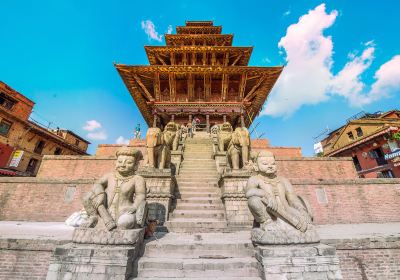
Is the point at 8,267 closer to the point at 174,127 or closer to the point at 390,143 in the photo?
the point at 174,127

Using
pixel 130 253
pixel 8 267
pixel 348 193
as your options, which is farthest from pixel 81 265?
pixel 348 193

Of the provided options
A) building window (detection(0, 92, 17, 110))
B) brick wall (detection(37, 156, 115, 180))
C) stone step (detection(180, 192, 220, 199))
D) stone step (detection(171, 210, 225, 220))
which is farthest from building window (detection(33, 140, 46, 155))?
stone step (detection(171, 210, 225, 220))

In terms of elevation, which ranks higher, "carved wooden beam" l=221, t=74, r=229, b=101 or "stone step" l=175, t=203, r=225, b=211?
"carved wooden beam" l=221, t=74, r=229, b=101

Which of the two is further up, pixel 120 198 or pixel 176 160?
pixel 176 160

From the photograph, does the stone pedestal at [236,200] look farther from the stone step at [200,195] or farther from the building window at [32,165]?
the building window at [32,165]

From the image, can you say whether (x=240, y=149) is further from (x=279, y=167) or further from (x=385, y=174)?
(x=385, y=174)

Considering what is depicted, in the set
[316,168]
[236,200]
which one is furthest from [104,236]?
[316,168]

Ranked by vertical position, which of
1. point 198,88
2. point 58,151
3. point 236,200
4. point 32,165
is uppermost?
point 198,88

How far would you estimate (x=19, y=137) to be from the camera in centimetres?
2183

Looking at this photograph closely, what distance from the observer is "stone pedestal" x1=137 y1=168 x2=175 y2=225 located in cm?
509

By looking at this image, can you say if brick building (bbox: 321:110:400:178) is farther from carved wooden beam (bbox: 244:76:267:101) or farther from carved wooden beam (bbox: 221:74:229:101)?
carved wooden beam (bbox: 221:74:229:101)

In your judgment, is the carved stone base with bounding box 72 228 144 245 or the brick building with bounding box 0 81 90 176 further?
the brick building with bounding box 0 81 90 176

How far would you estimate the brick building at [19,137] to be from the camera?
20.1 m

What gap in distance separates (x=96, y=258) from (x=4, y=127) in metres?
26.8
